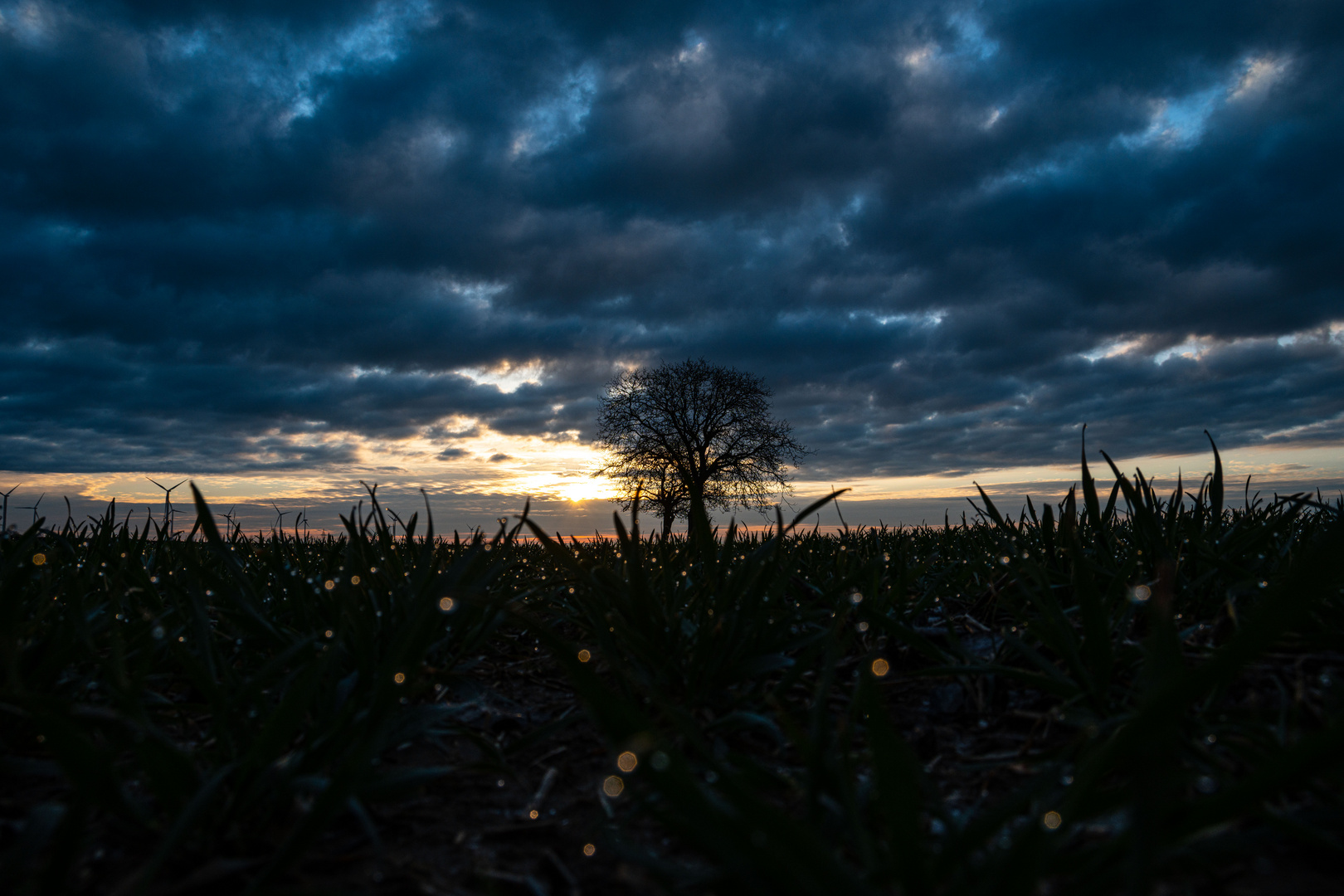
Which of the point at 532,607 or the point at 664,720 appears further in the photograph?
the point at 532,607

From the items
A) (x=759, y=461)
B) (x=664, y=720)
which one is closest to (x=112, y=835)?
(x=664, y=720)

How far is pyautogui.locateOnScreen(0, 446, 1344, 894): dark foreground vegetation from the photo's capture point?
1183 millimetres

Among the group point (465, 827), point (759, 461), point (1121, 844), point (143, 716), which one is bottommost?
point (465, 827)

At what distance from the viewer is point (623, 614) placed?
2.47 m

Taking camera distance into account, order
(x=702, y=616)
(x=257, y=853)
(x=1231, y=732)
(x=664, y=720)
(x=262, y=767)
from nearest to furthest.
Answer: (x=257, y=853), (x=262, y=767), (x=1231, y=732), (x=664, y=720), (x=702, y=616)

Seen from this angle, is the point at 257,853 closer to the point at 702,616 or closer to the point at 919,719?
the point at 702,616

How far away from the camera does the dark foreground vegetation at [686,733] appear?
1.18 meters

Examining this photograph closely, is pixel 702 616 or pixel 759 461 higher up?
pixel 759 461

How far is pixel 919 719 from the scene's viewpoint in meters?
2.16

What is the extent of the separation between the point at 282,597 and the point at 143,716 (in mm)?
1579

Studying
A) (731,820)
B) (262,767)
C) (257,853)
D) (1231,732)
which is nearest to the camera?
(731,820)

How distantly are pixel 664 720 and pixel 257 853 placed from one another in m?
1.04

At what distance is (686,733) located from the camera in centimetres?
133

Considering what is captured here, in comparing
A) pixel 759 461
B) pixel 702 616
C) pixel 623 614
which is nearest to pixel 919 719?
pixel 702 616
